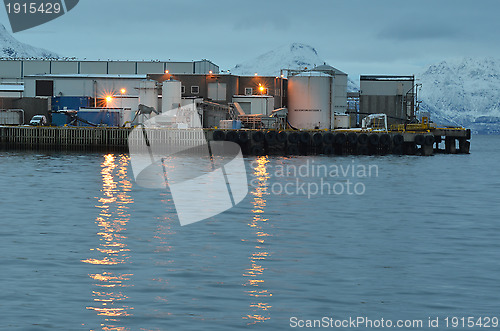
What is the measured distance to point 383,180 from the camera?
194 feet

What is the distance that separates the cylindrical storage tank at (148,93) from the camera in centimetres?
10519

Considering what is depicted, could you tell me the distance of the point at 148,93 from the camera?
346ft

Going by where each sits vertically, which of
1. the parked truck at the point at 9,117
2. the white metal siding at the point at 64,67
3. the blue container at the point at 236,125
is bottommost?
the blue container at the point at 236,125

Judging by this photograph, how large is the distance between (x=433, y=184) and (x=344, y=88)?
73.1 meters

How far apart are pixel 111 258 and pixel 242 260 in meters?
4.03

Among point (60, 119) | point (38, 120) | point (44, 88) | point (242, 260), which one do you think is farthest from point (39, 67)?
point (242, 260)

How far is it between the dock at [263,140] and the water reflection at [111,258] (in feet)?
162

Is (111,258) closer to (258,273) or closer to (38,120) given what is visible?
(258,273)

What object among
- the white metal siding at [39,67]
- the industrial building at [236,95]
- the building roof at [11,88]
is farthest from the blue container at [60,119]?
the white metal siding at [39,67]

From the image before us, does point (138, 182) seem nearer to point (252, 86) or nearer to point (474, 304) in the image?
point (474, 304)

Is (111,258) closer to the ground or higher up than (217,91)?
closer to the ground

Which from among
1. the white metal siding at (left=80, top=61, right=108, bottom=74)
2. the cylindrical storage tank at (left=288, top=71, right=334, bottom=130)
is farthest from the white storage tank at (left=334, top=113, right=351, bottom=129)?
the white metal siding at (left=80, top=61, right=108, bottom=74)

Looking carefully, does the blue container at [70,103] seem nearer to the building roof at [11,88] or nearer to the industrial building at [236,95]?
the industrial building at [236,95]

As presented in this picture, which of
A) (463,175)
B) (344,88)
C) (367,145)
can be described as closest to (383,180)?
(463,175)
